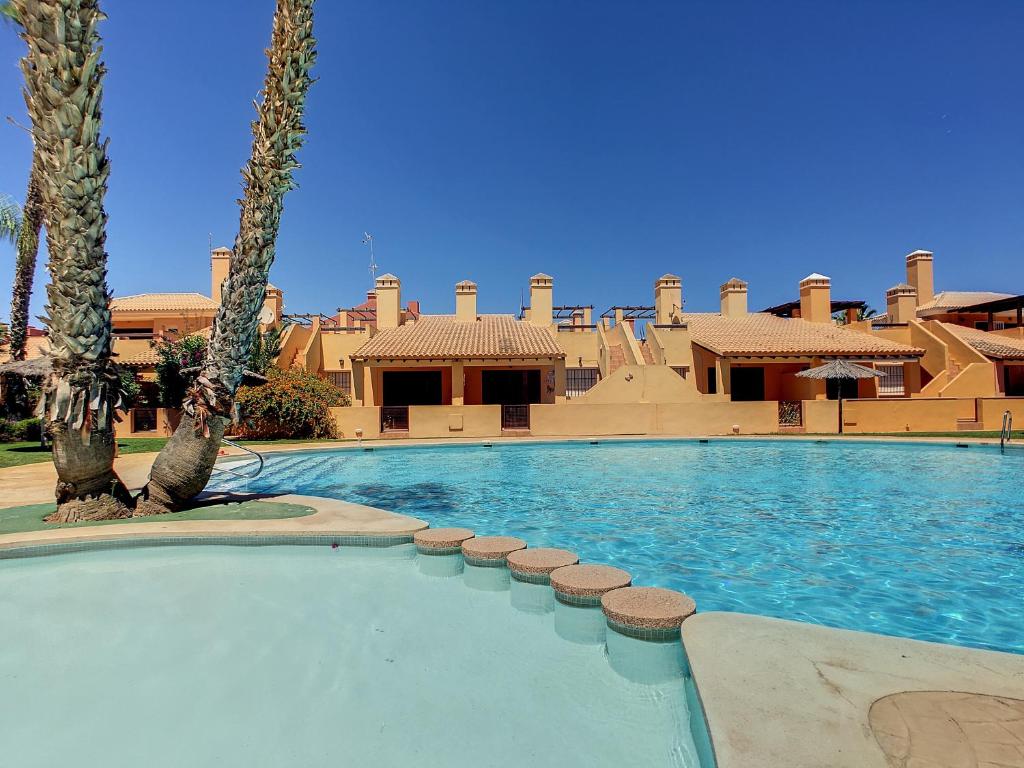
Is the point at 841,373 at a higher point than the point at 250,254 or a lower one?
lower

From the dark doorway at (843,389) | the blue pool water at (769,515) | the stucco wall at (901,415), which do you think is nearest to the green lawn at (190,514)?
the blue pool water at (769,515)

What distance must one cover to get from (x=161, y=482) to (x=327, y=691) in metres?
6.39

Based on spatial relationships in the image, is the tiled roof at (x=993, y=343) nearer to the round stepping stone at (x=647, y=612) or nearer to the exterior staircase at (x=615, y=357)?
the exterior staircase at (x=615, y=357)

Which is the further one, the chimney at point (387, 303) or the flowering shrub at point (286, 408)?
the chimney at point (387, 303)

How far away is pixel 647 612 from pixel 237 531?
224 inches

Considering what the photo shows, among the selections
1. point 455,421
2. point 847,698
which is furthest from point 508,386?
point 847,698

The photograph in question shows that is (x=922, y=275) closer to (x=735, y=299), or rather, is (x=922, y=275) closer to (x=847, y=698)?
(x=735, y=299)

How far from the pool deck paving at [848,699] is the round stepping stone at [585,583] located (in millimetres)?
1334

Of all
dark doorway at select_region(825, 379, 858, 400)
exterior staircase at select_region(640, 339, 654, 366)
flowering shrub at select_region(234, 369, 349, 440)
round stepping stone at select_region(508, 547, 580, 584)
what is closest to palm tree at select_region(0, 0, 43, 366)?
flowering shrub at select_region(234, 369, 349, 440)

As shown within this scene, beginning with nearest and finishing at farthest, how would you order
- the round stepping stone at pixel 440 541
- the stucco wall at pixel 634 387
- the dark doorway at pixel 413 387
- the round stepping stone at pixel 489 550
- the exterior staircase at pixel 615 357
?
the round stepping stone at pixel 489 550 → the round stepping stone at pixel 440 541 → the stucco wall at pixel 634 387 → the dark doorway at pixel 413 387 → the exterior staircase at pixel 615 357

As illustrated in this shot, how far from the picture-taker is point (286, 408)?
22875 mm

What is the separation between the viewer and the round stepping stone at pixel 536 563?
6.21 meters

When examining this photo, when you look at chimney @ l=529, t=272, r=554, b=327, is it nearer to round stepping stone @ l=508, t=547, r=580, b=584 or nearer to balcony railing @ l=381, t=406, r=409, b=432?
balcony railing @ l=381, t=406, r=409, b=432

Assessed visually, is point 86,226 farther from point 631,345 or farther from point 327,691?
point 631,345
